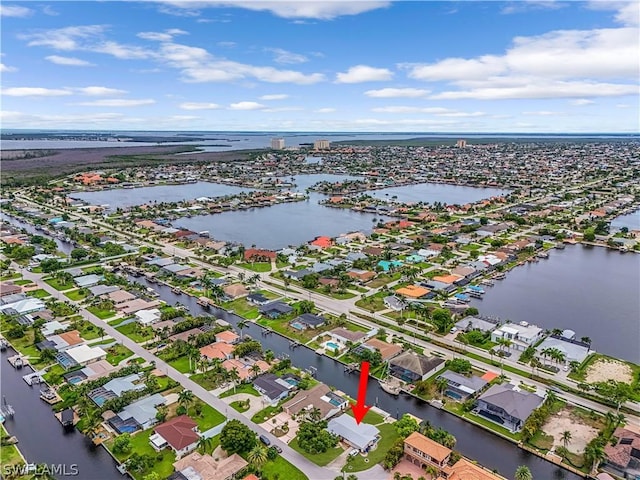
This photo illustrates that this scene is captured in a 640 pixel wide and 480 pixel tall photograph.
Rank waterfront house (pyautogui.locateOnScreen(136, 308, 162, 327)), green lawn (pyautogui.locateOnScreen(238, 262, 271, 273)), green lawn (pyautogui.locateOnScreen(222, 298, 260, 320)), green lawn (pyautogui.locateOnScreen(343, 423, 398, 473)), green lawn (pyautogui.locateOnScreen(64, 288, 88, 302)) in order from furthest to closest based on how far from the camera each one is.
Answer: green lawn (pyautogui.locateOnScreen(238, 262, 271, 273)) < green lawn (pyautogui.locateOnScreen(64, 288, 88, 302)) < green lawn (pyautogui.locateOnScreen(222, 298, 260, 320)) < waterfront house (pyautogui.locateOnScreen(136, 308, 162, 327)) < green lawn (pyautogui.locateOnScreen(343, 423, 398, 473))

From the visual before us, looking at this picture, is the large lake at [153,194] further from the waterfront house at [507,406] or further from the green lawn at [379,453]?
the waterfront house at [507,406]

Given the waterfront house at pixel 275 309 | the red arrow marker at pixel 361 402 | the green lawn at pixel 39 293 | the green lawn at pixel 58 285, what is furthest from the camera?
the green lawn at pixel 58 285

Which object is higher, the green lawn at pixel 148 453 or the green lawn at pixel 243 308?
the green lawn at pixel 243 308

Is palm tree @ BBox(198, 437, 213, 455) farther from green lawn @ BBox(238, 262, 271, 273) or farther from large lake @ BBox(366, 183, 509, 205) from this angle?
large lake @ BBox(366, 183, 509, 205)

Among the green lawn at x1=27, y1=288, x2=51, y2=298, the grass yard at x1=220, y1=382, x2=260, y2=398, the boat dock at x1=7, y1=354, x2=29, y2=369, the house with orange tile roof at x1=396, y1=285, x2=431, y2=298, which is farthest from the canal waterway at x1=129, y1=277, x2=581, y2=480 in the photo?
the green lawn at x1=27, y1=288, x2=51, y2=298

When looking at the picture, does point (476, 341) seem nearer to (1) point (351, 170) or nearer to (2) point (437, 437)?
(2) point (437, 437)

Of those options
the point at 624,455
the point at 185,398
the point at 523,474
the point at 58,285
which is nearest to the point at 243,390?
the point at 185,398

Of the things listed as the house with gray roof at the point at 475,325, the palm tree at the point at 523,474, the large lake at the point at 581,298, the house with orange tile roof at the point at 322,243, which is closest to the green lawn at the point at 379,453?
the palm tree at the point at 523,474
